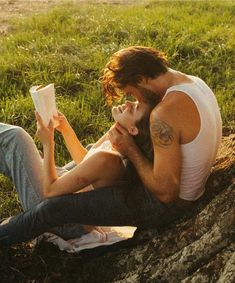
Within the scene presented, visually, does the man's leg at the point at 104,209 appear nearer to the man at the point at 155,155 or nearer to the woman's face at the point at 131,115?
the man at the point at 155,155

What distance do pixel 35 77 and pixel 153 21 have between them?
2.41 metres

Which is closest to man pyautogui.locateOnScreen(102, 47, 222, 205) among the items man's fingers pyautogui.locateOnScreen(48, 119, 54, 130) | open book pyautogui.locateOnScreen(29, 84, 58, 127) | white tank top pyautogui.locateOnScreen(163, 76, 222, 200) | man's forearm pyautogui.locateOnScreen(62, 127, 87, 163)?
white tank top pyautogui.locateOnScreen(163, 76, 222, 200)

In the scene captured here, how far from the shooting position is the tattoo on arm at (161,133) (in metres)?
3.04

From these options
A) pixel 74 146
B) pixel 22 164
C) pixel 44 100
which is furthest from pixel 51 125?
pixel 74 146

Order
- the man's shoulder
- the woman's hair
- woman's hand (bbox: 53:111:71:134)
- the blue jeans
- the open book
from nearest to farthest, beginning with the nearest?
the man's shoulder < the woman's hair < the blue jeans < the open book < woman's hand (bbox: 53:111:71:134)

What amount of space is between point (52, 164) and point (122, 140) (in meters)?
0.49

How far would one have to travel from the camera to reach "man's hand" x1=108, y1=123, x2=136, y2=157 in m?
3.30

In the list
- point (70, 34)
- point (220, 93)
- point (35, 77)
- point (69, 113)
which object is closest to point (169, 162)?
point (69, 113)

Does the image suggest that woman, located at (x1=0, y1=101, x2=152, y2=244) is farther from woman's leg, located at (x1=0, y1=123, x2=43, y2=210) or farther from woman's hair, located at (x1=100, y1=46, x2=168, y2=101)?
woman's hair, located at (x1=100, y1=46, x2=168, y2=101)

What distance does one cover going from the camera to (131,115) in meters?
3.38

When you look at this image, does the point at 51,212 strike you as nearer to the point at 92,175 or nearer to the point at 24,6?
the point at 92,175

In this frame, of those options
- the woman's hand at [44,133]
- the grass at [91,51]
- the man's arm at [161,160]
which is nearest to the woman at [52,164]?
the woman's hand at [44,133]

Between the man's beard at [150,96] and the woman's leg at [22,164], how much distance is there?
0.92 m

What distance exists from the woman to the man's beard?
0.05 m
